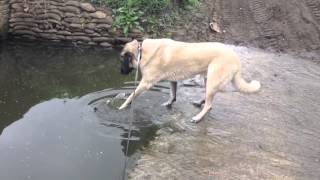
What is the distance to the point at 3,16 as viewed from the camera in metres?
11.2

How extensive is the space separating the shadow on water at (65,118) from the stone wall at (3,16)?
0.71 meters

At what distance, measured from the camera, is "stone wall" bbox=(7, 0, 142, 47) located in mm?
11344

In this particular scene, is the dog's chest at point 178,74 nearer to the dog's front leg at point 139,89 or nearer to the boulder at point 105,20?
the dog's front leg at point 139,89

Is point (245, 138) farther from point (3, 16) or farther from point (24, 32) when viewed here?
point (3, 16)

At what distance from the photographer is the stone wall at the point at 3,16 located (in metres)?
11.2

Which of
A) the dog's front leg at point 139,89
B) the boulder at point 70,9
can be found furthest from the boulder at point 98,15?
the dog's front leg at point 139,89

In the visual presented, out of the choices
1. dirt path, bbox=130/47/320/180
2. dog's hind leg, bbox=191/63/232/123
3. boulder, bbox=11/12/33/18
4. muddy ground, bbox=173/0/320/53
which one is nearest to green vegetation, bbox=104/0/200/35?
muddy ground, bbox=173/0/320/53

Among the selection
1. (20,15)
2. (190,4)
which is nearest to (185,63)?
(20,15)

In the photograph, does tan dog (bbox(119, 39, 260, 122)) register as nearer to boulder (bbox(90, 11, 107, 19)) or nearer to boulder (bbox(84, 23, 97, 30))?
boulder (bbox(84, 23, 97, 30))

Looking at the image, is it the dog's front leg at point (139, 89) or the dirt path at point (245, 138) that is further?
the dog's front leg at point (139, 89)

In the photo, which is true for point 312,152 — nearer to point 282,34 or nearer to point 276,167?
point 276,167

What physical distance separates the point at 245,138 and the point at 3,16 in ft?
20.6

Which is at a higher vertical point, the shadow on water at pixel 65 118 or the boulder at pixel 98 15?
the boulder at pixel 98 15

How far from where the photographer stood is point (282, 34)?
41.5 ft
